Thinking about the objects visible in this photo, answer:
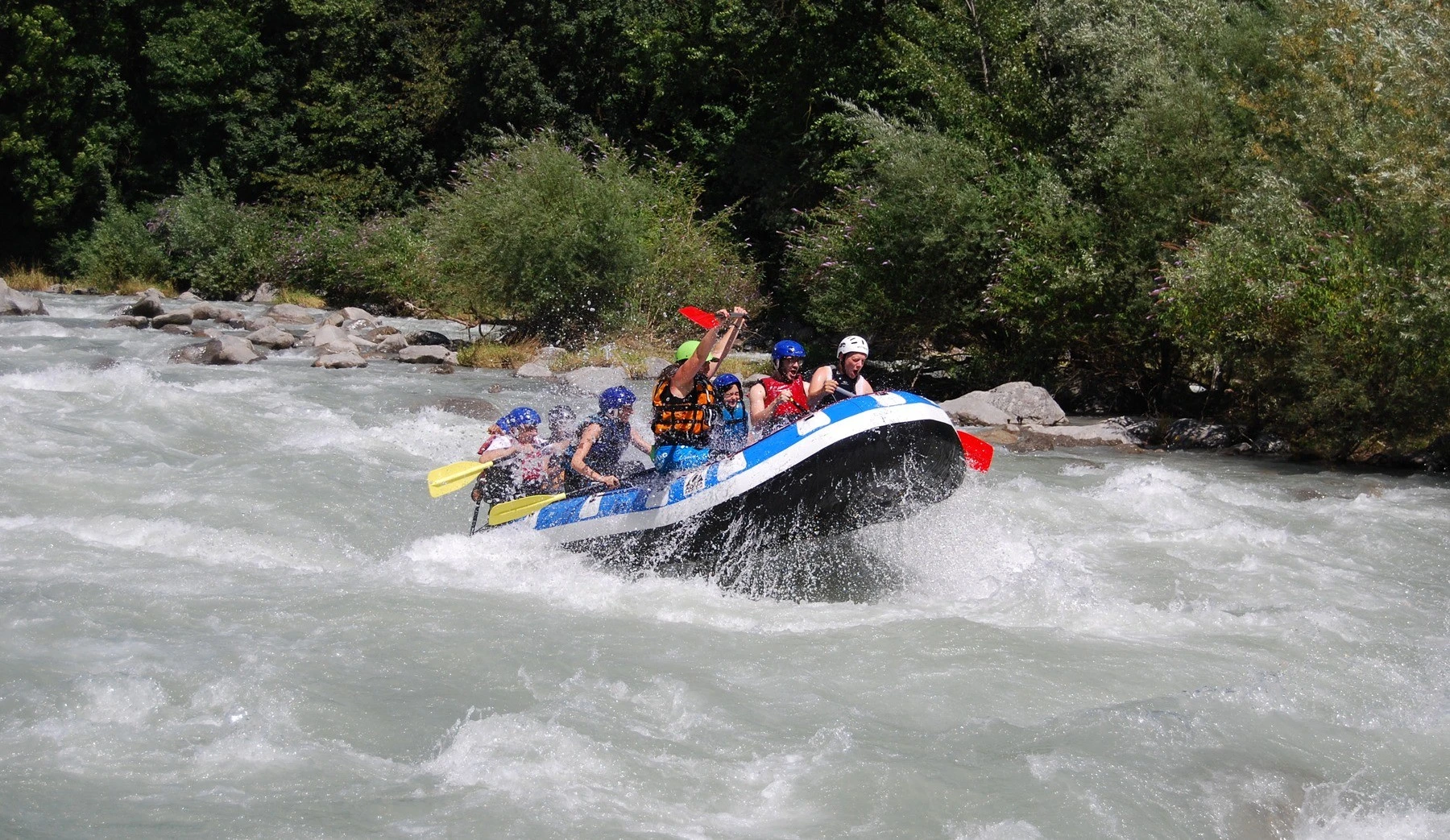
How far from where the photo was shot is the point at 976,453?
693 centimetres

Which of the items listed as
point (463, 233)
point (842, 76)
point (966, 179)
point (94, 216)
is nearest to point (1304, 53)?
point (966, 179)

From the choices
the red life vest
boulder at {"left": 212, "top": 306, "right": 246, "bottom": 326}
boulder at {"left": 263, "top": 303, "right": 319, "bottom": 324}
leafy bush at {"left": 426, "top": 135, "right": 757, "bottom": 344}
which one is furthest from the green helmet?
boulder at {"left": 263, "top": 303, "right": 319, "bottom": 324}

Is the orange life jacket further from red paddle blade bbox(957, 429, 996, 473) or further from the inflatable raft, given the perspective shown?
red paddle blade bbox(957, 429, 996, 473)

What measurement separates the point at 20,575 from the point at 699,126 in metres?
20.2

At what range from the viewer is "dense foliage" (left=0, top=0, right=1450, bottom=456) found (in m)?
10.7

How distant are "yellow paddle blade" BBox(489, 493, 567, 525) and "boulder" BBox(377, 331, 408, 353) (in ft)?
32.5

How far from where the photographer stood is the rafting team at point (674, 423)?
6633 mm

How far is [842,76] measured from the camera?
20047mm

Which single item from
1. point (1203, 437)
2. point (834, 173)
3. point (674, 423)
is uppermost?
point (834, 173)

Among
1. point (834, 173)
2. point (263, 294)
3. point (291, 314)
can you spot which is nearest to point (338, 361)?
point (291, 314)

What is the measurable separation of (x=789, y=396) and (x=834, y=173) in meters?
11.7

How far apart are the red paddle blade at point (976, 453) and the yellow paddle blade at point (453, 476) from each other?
2.63 meters

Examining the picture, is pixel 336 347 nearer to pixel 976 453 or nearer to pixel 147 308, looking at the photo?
pixel 147 308

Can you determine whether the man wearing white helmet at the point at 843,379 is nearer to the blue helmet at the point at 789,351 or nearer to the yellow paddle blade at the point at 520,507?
the blue helmet at the point at 789,351
